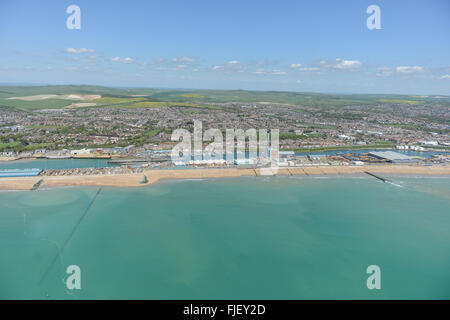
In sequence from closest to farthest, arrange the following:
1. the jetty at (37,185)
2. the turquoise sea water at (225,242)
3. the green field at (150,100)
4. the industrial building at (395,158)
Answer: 1. the turquoise sea water at (225,242)
2. the jetty at (37,185)
3. the industrial building at (395,158)
4. the green field at (150,100)

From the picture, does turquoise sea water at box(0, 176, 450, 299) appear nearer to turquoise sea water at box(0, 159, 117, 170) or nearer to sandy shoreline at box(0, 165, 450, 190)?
sandy shoreline at box(0, 165, 450, 190)

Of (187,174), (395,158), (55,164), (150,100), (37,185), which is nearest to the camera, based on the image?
(37,185)

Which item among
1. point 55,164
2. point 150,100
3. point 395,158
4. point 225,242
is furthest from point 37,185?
point 150,100

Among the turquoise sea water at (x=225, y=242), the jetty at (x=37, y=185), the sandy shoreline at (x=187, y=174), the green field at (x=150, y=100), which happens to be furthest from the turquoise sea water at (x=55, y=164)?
the green field at (x=150, y=100)

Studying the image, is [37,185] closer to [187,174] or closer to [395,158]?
[187,174]

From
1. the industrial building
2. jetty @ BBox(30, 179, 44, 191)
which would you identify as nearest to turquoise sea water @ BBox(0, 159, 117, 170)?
jetty @ BBox(30, 179, 44, 191)

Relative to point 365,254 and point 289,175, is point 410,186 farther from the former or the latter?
point 365,254

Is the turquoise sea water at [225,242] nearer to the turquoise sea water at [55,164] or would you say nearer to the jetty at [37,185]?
the jetty at [37,185]
